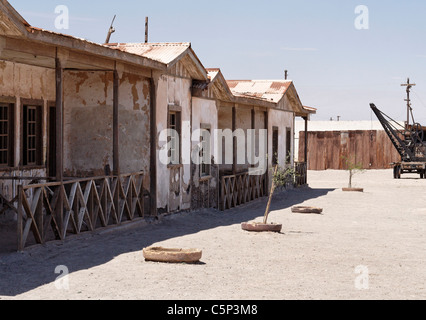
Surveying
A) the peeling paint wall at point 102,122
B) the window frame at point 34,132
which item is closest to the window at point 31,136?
the window frame at point 34,132

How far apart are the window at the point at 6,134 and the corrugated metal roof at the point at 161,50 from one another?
3.17 m

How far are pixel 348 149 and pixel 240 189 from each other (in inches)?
866

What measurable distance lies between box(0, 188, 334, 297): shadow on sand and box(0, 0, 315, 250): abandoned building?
22cm

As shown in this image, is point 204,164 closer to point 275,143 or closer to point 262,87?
point 275,143

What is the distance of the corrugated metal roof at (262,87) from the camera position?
23672mm

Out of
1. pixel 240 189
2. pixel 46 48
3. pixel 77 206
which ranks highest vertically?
pixel 46 48

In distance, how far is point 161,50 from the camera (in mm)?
15117

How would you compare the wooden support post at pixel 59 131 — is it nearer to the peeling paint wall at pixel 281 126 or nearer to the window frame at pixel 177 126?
the window frame at pixel 177 126

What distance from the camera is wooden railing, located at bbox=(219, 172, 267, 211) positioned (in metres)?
18.0

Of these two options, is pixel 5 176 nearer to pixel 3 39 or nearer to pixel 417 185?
pixel 3 39

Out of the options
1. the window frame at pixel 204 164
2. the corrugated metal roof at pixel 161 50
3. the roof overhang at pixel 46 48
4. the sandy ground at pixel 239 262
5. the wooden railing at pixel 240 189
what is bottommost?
the sandy ground at pixel 239 262

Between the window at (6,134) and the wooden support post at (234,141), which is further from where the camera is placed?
the wooden support post at (234,141)

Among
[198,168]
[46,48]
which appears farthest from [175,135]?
[46,48]

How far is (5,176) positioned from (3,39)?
315 centimetres
